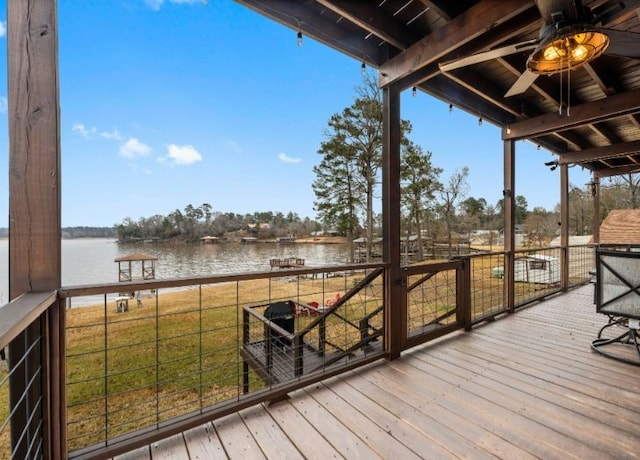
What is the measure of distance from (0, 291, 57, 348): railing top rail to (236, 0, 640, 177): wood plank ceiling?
2036 mm

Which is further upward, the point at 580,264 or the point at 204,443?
the point at 580,264

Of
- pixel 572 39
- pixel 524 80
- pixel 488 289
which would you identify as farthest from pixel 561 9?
pixel 488 289

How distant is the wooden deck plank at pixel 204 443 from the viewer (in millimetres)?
1512

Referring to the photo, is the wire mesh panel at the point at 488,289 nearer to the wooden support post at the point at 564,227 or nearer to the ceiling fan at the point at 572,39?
the wooden support post at the point at 564,227

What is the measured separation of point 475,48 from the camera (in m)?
2.45

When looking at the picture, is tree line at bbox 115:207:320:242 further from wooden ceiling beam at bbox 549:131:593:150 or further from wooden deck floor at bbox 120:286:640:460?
wooden ceiling beam at bbox 549:131:593:150

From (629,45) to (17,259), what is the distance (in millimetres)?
3320

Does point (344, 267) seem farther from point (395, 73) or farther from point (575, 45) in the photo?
point (575, 45)

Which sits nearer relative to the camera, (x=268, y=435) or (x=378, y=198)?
(x=268, y=435)

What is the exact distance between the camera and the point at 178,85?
13.8 meters

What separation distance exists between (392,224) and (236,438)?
1.87 m

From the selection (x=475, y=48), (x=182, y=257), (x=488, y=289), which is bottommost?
(x=488, y=289)

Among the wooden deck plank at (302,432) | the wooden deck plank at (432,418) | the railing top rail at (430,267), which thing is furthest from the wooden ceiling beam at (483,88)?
the wooden deck plank at (302,432)

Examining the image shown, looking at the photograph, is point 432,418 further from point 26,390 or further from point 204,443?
point 26,390
